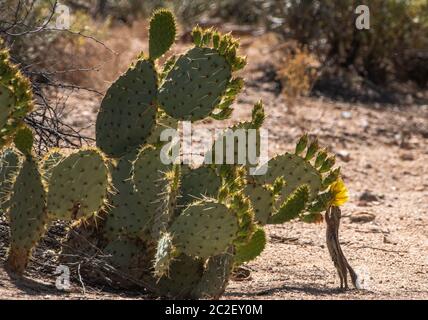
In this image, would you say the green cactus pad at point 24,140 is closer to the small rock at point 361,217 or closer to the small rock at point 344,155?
the small rock at point 361,217

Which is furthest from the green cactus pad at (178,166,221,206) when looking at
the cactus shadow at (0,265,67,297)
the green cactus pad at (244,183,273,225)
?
the cactus shadow at (0,265,67,297)

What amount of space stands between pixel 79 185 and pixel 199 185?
0.57 metres

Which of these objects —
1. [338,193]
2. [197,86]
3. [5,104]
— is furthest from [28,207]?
[338,193]

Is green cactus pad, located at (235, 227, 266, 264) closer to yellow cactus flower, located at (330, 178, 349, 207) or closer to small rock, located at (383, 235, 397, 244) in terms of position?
yellow cactus flower, located at (330, 178, 349, 207)

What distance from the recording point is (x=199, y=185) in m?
5.13

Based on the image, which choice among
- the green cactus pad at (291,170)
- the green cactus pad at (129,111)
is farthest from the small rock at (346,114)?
the green cactus pad at (129,111)

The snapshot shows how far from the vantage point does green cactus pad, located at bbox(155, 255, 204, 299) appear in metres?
5.03

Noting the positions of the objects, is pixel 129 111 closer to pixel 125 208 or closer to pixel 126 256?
pixel 125 208

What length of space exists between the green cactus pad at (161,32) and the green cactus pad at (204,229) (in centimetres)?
83

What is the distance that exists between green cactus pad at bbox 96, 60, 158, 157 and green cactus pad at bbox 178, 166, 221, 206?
1.07 feet

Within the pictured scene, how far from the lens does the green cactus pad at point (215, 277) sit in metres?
4.84

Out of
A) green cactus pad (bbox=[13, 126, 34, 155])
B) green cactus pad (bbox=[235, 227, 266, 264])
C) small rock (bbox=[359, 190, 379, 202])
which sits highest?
green cactus pad (bbox=[13, 126, 34, 155])

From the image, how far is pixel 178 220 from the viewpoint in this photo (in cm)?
484
